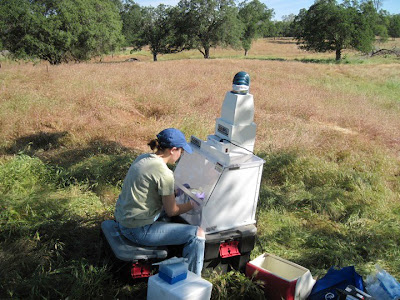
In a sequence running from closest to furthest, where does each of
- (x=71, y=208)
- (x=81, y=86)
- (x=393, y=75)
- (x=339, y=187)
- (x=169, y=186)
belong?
(x=169, y=186) → (x=71, y=208) → (x=339, y=187) → (x=81, y=86) → (x=393, y=75)

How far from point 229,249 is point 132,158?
10.3ft

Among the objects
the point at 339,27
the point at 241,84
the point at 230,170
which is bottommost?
the point at 230,170

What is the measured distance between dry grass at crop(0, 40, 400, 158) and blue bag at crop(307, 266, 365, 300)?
167 inches

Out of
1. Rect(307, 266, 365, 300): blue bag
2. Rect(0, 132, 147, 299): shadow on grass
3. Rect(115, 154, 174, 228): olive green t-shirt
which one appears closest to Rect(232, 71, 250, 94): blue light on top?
Rect(115, 154, 174, 228): olive green t-shirt

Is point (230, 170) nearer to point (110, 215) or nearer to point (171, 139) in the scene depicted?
point (171, 139)

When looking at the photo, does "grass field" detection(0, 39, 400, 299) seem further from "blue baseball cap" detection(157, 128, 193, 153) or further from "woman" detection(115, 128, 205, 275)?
"blue baseball cap" detection(157, 128, 193, 153)

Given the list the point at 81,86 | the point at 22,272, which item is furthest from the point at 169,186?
the point at 81,86

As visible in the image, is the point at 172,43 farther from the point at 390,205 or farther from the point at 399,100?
the point at 390,205

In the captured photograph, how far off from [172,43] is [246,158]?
1448 inches

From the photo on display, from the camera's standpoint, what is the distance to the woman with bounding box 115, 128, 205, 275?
2754 mm

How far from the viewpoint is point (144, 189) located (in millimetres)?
2791

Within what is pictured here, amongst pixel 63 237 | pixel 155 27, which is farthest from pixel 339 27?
pixel 63 237

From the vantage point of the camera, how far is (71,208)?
4.17 meters

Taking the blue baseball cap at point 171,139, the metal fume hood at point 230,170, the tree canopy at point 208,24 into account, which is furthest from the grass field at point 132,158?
the tree canopy at point 208,24
